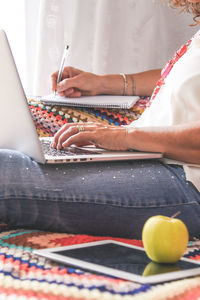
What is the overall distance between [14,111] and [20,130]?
5 cm

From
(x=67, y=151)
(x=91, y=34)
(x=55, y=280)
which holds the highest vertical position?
(x=91, y=34)

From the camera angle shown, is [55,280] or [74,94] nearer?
[55,280]

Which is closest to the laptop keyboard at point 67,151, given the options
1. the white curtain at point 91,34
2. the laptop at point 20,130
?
the laptop at point 20,130

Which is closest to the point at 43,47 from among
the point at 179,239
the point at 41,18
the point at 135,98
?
the point at 41,18

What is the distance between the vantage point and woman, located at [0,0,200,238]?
0.97m

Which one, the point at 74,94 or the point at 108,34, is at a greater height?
the point at 108,34

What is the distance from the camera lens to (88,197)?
973mm

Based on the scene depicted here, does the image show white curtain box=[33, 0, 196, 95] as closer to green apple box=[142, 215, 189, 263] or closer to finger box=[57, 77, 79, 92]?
finger box=[57, 77, 79, 92]

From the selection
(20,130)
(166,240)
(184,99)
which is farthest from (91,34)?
(166,240)

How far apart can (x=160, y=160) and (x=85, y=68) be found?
50.5 inches

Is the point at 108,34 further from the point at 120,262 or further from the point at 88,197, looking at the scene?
the point at 120,262

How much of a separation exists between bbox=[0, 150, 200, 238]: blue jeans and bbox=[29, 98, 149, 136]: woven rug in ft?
1.48

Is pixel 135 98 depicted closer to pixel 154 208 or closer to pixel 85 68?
pixel 154 208

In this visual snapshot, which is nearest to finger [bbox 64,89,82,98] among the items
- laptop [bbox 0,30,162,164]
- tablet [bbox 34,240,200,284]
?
laptop [bbox 0,30,162,164]
